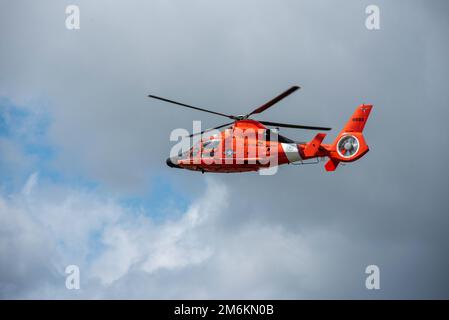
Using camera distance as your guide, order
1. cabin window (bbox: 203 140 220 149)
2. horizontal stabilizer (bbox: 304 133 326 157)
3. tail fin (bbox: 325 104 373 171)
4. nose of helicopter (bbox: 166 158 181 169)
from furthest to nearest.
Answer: nose of helicopter (bbox: 166 158 181 169) → cabin window (bbox: 203 140 220 149) → tail fin (bbox: 325 104 373 171) → horizontal stabilizer (bbox: 304 133 326 157)

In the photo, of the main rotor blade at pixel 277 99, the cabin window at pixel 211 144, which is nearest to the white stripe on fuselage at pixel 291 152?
the main rotor blade at pixel 277 99

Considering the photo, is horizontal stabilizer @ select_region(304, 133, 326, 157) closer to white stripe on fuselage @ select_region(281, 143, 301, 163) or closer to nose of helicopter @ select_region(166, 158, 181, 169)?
white stripe on fuselage @ select_region(281, 143, 301, 163)

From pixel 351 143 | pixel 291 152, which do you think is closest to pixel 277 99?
pixel 291 152

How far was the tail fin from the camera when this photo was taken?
5422cm

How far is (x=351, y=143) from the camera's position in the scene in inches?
2141

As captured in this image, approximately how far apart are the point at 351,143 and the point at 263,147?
6.50 meters

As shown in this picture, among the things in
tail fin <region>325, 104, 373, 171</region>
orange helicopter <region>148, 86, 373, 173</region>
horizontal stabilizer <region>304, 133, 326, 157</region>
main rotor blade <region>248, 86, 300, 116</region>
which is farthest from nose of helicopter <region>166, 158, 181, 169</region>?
tail fin <region>325, 104, 373, 171</region>

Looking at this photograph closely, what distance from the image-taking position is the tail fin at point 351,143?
2135 inches

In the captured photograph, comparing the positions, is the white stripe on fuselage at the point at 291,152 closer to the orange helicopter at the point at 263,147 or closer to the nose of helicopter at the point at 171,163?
the orange helicopter at the point at 263,147

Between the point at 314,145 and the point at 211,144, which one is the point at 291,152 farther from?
the point at 211,144

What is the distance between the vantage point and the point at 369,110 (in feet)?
182

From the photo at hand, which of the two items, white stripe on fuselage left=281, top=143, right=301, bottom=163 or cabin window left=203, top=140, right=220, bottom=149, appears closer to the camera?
white stripe on fuselage left=281, top=143, right=301, bottom=163

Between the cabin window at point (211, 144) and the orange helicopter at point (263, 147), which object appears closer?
the orange helicopter at point (263, 147)
